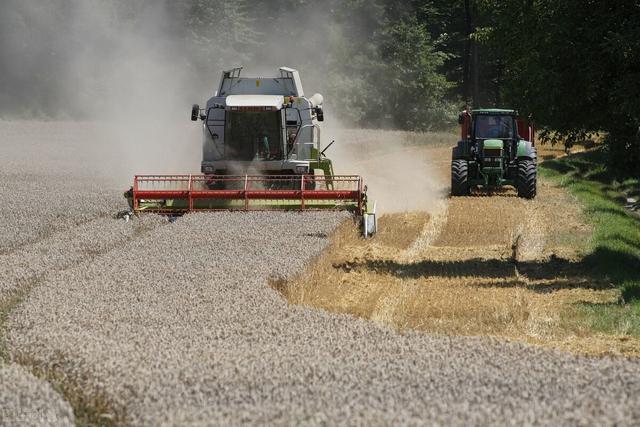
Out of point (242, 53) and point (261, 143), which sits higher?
point (242, 53)

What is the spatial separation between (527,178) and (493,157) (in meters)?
1.06

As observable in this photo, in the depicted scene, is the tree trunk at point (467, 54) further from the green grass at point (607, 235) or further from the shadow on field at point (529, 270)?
the shadow on field at point (529, 270)

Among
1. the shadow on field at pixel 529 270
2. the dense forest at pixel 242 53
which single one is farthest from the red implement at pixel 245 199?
the dense forest at pixel 242 53

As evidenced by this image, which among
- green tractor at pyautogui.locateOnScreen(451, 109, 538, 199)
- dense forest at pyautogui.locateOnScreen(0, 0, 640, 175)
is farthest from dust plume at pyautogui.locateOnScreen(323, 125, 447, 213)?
dense forest at pyautogui.locateOnScreen(0, 0, 640, 175)

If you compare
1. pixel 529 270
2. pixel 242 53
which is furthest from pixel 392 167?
pixel 242 53

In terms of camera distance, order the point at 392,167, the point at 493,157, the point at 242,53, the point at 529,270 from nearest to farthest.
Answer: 1. the point at 529,270
2. the point at 493,157
3. the point at 392,167
4. the point at 242,53

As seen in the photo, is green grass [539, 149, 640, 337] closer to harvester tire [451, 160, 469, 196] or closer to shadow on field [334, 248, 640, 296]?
shadow on field [334, 248, 640, 296]

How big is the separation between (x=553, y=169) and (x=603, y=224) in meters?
18.3

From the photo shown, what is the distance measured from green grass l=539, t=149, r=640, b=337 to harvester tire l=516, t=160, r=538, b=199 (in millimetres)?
1504

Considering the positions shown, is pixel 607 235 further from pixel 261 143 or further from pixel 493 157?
pixel 261 143

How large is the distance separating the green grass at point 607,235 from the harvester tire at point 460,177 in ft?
10.7

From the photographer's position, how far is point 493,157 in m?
32.1

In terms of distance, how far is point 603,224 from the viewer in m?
26.9

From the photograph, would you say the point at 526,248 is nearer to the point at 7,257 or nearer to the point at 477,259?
the point at 477,259
